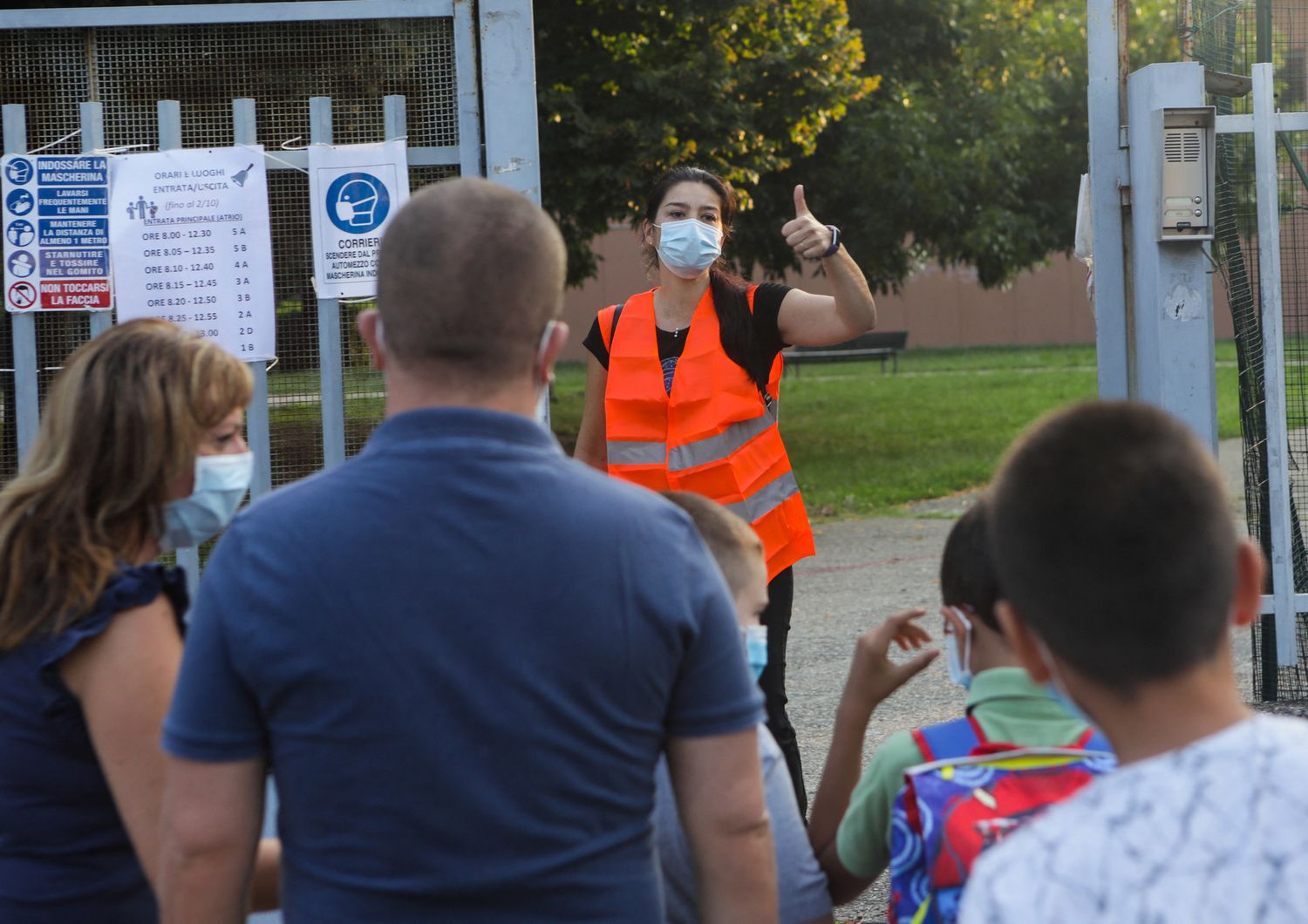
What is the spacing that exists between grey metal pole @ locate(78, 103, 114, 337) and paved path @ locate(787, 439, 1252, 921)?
2532 millimetres

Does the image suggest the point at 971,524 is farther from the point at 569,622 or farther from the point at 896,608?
the point at 896,608

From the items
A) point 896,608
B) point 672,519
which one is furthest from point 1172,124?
point 896,608

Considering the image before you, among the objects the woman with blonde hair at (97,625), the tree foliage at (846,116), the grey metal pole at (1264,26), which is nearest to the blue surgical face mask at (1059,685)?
the woman with blonde hair at (97,625)

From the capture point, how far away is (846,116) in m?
17.3

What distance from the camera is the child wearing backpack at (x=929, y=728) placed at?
76.9 inches

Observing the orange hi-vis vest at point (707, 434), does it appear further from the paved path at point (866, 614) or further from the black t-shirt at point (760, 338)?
the paved path at point (866, 614)

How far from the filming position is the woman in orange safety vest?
12.5 ft

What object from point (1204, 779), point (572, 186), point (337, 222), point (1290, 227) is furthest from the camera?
point (572, 186)

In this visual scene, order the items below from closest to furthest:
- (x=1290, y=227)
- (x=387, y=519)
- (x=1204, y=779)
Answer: (x=1204, y=779)
(x=387, y=519)
(x=1290, y=227)

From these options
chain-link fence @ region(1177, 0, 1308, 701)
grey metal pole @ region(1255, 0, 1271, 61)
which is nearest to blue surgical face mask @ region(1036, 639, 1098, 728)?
chain-link fence @ region(1177, 0, 1308, 701)

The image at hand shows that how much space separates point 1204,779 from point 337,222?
2.70 metres

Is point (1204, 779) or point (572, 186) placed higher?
point (572, 186)

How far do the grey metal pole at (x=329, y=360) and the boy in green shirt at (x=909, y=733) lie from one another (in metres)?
1.65

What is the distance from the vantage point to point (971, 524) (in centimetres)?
217
